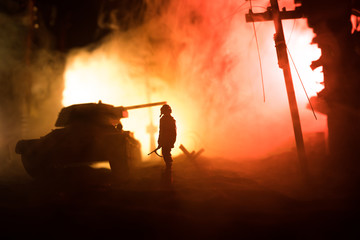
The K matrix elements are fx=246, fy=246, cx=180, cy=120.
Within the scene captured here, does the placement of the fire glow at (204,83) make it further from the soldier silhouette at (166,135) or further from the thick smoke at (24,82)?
the soldier silhouette at (166,135)

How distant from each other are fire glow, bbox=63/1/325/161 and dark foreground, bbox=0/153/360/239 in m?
5.53

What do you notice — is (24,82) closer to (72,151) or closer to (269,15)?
(72,151)

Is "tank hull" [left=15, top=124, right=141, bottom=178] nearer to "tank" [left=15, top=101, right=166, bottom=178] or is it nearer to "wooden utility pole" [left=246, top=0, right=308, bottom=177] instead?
"tank" [left=15, top=101, right=166, bottom=178]

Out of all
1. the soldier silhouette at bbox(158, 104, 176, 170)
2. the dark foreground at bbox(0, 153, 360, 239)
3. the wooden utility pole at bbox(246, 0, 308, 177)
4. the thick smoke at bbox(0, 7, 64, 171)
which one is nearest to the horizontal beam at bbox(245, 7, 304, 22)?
the wooden utility pole at bbox(246, 0, 308, 177)

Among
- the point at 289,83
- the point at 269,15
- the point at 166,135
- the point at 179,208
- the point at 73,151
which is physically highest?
the point at 269,15

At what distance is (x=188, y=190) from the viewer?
5.73 m

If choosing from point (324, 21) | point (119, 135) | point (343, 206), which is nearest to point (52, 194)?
point (119, 135)

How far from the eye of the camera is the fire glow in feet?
38.7

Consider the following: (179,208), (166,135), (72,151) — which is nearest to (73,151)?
(72,151)

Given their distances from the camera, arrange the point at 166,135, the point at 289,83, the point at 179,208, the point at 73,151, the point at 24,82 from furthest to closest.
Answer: the point at 24,82 < the point at 73,151 < the point at 166,135 < the point at 289,83 < the point at 179,208

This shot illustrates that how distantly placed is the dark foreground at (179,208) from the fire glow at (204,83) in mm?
5535

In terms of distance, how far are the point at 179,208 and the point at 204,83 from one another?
39.3ft

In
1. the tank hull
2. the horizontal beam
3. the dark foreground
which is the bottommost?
the dark foreground

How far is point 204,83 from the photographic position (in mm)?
15703
